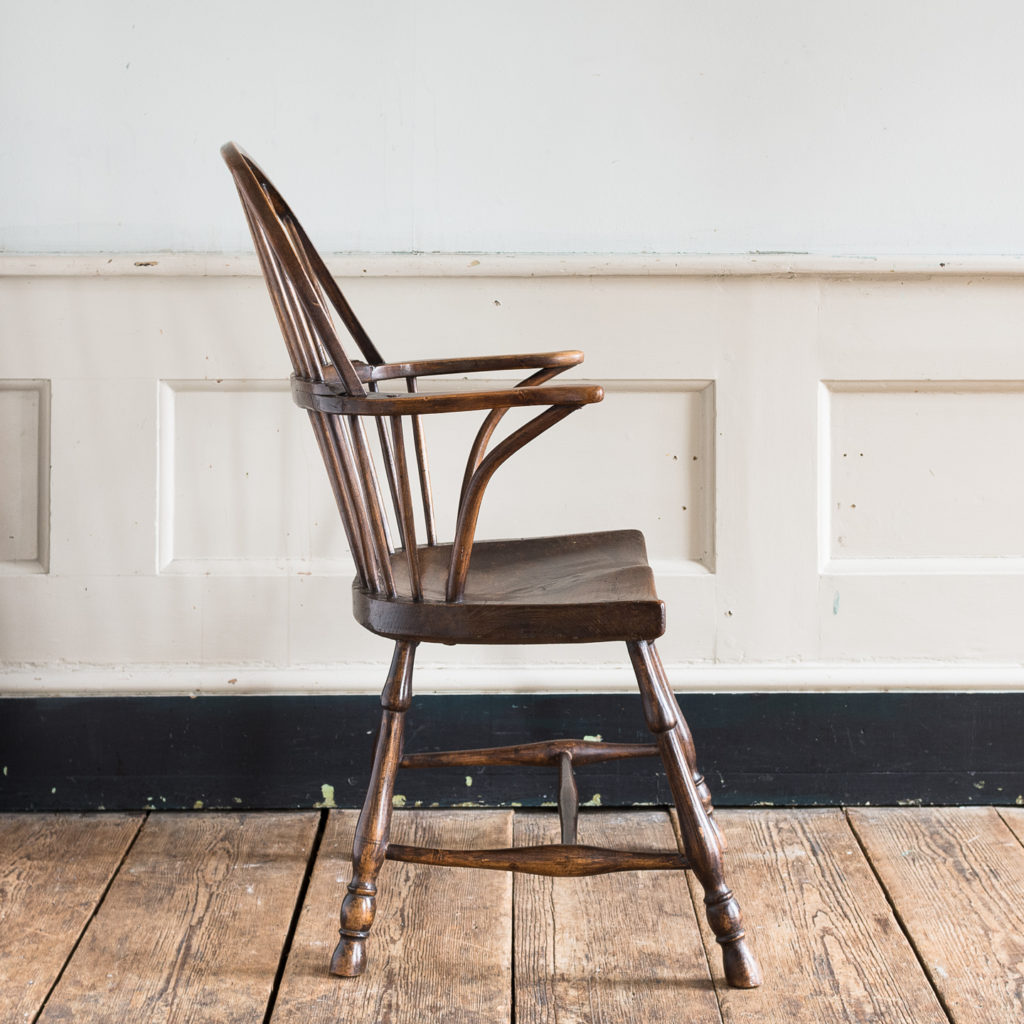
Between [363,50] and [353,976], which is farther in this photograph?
[363,50]

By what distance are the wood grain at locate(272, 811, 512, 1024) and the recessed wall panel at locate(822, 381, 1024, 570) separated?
0.75 metres

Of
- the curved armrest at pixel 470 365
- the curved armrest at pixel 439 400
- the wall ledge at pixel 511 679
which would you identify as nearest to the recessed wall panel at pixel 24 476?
the wall ledge at pixel 511 679

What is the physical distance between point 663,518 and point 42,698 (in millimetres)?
1018

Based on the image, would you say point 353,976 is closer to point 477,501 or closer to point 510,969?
point 510,969

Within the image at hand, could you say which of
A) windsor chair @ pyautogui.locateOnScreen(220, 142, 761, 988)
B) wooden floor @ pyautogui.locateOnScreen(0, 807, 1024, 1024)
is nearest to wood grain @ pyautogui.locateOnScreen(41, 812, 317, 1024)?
wooden floor @ pyautogui.locateOnScreen(0, 807, 1024, 1024)

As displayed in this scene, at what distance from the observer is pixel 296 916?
130 cm

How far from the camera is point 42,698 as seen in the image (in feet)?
5.31

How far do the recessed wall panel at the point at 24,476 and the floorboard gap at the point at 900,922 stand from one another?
4.29 ft

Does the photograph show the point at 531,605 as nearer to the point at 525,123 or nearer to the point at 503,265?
the point at 503,265

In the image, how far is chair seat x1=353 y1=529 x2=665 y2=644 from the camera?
1.07 meters

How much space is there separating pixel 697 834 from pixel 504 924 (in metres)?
0.31

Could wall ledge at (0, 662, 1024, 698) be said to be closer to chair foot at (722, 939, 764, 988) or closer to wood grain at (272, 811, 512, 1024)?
wood grain at (272, 811, 512, 1024)

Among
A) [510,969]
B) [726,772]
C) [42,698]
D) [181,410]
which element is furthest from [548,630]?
[42,698]

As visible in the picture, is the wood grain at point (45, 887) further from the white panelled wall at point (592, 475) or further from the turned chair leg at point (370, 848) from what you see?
the turned chair leg at point (370, 848)
